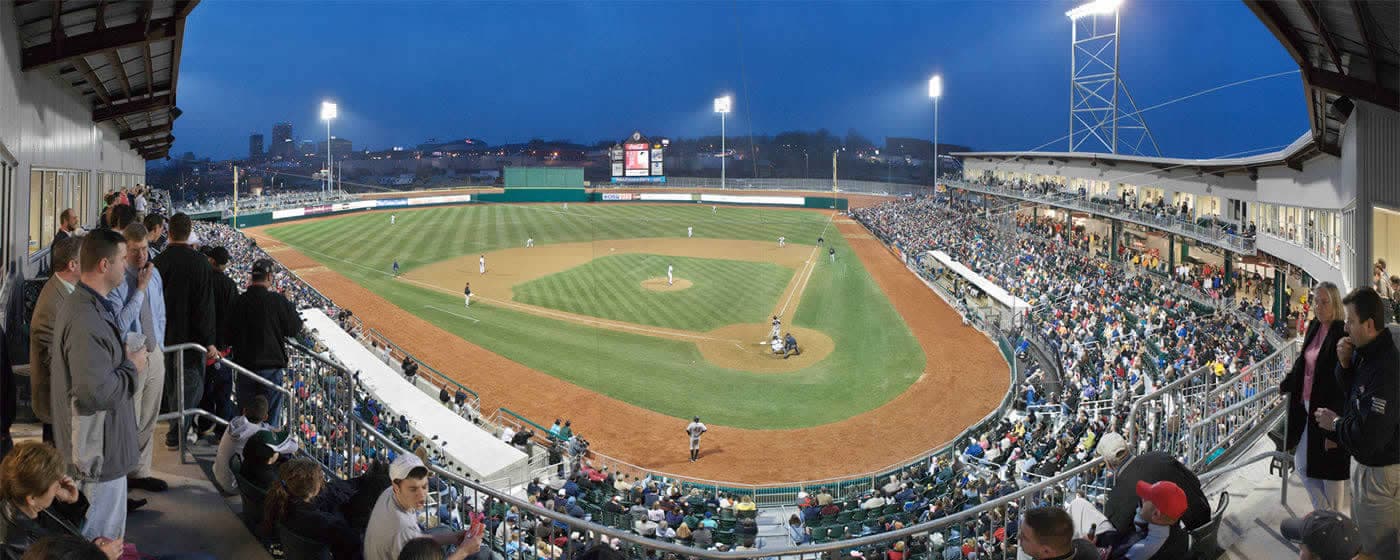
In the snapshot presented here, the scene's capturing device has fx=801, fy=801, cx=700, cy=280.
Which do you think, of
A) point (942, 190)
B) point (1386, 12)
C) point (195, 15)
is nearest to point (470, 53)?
point (195, 15)

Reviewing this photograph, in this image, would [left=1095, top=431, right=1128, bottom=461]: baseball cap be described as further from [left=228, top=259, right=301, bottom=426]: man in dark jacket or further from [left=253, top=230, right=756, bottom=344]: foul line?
[left=253, top=230, right=756, bottom=344]: foul line

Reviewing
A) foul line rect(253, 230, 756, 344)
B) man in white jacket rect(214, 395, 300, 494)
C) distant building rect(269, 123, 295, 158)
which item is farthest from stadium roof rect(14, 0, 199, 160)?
distant building rect(269, 123, 295, 158)

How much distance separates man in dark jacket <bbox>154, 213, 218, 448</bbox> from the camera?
21.1ft

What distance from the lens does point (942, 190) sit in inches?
2874

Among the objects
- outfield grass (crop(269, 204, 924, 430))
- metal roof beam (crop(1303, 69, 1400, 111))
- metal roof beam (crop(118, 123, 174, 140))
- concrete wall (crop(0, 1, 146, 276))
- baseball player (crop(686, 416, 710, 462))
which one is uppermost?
metal roof beam (crop(118, 123, 174, 140))

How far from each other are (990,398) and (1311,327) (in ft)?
62.2

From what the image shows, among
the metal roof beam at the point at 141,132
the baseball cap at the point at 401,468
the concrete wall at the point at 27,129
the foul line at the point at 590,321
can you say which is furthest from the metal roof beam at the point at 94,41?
the foul line at the point at 590,321

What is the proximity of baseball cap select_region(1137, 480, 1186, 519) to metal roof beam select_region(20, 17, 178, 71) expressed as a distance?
10409 millimetres

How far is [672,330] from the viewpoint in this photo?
32562 millimetres

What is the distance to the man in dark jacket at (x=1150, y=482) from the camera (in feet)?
14.5

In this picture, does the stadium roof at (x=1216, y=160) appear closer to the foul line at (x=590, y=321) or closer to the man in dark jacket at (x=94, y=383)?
the foul line at (x=590, y=321)

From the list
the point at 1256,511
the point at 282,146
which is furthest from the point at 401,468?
the point at 282,146

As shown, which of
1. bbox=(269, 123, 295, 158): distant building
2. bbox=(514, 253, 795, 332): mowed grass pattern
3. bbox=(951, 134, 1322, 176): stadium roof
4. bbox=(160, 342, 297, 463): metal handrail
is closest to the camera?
bbox=(160, 342, 297, 463): metal handrail

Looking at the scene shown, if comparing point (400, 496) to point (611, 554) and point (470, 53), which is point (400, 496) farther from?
point (470, 53)
